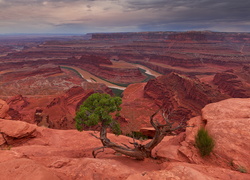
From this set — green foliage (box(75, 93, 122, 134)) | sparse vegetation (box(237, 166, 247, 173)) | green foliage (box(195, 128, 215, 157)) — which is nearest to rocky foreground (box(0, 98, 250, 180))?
sparse vegetation (box(237, 166, 247, 173))

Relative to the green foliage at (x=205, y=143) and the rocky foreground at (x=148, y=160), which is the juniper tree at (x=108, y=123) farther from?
the green foliage at (x=205, y=143)

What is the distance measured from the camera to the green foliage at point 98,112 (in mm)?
A: 11586

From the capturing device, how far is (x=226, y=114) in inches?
525

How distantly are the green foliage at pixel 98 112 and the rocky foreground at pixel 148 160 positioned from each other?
8.81 feet

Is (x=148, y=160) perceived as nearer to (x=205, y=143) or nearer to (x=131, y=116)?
(x=205, y=143)

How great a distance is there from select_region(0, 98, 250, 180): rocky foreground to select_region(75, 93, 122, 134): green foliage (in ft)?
8.81

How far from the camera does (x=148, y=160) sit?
10242 mm

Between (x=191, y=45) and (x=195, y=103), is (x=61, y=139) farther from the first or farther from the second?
(x=191, y=45)

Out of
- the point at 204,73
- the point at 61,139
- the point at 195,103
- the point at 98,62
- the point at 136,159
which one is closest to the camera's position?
the point at 136,159

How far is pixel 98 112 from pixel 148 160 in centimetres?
522

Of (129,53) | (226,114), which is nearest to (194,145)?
(226,114)

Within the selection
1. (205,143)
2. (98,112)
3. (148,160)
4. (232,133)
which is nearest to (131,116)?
(98,112)

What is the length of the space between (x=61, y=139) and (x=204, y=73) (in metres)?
91.4

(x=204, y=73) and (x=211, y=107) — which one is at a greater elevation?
(x=211, y=107)
